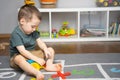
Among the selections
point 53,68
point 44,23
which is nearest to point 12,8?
point 44,23

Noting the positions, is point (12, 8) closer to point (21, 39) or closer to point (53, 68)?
point (21, 39)

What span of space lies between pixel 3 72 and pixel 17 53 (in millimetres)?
146

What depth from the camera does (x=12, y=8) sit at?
264cm

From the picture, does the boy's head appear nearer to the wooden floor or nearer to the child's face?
the child's face

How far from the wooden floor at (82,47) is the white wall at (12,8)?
0.30m

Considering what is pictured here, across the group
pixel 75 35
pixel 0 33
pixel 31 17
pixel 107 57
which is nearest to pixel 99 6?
pixel 75 35

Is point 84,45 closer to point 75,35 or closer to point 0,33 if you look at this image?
point 75,35

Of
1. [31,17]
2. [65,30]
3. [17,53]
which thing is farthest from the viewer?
[65,30]

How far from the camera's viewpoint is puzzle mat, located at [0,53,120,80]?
1.26m

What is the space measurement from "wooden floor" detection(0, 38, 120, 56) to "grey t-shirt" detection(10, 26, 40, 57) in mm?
457

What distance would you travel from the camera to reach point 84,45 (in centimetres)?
220

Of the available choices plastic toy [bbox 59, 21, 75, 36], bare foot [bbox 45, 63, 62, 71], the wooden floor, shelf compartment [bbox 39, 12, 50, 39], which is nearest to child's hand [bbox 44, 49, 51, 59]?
bare foot [bbox 45, 63, 62, 71]

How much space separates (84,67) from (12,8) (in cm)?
151

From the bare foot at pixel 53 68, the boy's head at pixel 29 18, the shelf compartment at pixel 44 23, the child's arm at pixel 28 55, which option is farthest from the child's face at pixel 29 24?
the shelf compartment at pixel 44 23
